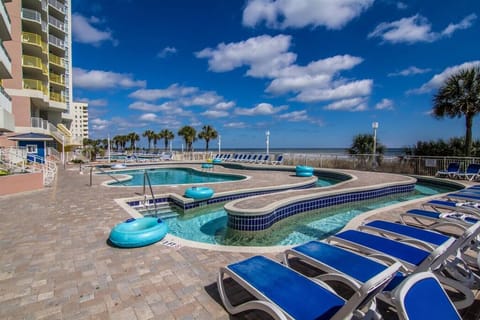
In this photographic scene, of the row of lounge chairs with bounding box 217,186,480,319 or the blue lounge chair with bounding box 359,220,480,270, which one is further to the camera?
the blue lounge chair with bounding box 359,220,480,270

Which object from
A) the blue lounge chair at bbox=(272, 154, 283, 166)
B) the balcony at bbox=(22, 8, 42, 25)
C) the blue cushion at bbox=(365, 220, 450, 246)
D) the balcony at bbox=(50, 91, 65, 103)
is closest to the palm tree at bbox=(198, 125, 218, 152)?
the balcony at bbox=(50, 91, 65, 103)

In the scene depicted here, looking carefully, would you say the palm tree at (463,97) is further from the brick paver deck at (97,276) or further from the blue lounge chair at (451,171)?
the brick paver deck at (97,276)

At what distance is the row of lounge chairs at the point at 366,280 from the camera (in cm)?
139

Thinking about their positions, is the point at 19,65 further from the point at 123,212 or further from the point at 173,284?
the point at 173,284

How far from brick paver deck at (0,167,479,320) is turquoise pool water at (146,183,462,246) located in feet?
4.86

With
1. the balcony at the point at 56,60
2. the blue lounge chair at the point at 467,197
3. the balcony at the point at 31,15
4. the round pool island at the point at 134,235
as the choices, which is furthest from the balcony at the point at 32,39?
the blue lounge chair at the point at 467,197

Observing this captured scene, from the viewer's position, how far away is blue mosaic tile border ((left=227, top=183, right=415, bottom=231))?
16.3 feet

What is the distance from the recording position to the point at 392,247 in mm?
2498

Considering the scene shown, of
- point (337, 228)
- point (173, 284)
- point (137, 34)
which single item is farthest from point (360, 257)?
point (137, 34)

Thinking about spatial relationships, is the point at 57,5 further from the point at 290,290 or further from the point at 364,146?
the point at 290,290

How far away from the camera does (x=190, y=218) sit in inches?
238

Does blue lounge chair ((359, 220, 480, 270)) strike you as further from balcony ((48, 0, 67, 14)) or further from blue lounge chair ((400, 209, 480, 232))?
balcony ((48, 0, 67, 14))

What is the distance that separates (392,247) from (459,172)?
11.7 meters

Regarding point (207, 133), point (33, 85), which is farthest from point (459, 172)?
point (33, 85)
